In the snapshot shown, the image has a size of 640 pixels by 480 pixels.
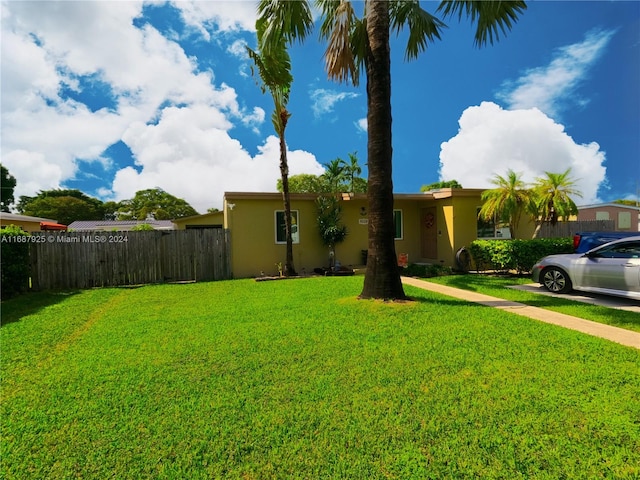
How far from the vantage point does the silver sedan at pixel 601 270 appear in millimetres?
7062

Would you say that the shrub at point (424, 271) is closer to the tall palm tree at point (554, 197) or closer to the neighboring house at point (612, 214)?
the tall palm tree at point (554, 197)

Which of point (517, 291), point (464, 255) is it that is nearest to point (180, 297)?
A: point (517, 291)

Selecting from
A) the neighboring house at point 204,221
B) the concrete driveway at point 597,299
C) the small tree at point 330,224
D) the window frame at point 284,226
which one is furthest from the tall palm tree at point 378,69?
the neighboring house at point 204,221

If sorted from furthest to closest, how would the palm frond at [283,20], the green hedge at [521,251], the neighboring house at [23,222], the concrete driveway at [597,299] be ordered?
1. the neighboring house at [23,222]
2. the green hedge at [521,251]
3. the palm frond at [283,20]
4. the concrete driveway at [597,299]

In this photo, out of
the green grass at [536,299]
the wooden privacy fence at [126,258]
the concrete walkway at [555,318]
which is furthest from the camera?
the wooden privacy fence at [126,258]

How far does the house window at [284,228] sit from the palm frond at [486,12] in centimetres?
776

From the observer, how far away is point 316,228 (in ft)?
42.4

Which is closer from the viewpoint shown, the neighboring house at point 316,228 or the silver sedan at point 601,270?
the silver sedan at point 601,270

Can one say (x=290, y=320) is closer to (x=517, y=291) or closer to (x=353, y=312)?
(x=353, y=312)

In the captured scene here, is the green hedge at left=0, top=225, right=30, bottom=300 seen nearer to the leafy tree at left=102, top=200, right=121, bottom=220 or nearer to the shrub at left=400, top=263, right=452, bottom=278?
the shrub at left=400, top=263, right=452, bottom=278

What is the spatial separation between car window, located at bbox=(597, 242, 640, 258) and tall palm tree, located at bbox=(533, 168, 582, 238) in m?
4.33

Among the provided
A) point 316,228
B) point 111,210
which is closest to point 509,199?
point 316,228

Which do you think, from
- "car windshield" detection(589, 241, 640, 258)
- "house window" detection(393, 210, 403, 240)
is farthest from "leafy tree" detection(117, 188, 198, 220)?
"car windshield" detection(589, 241, 640, 258)

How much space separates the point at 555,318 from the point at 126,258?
38.2 feet
